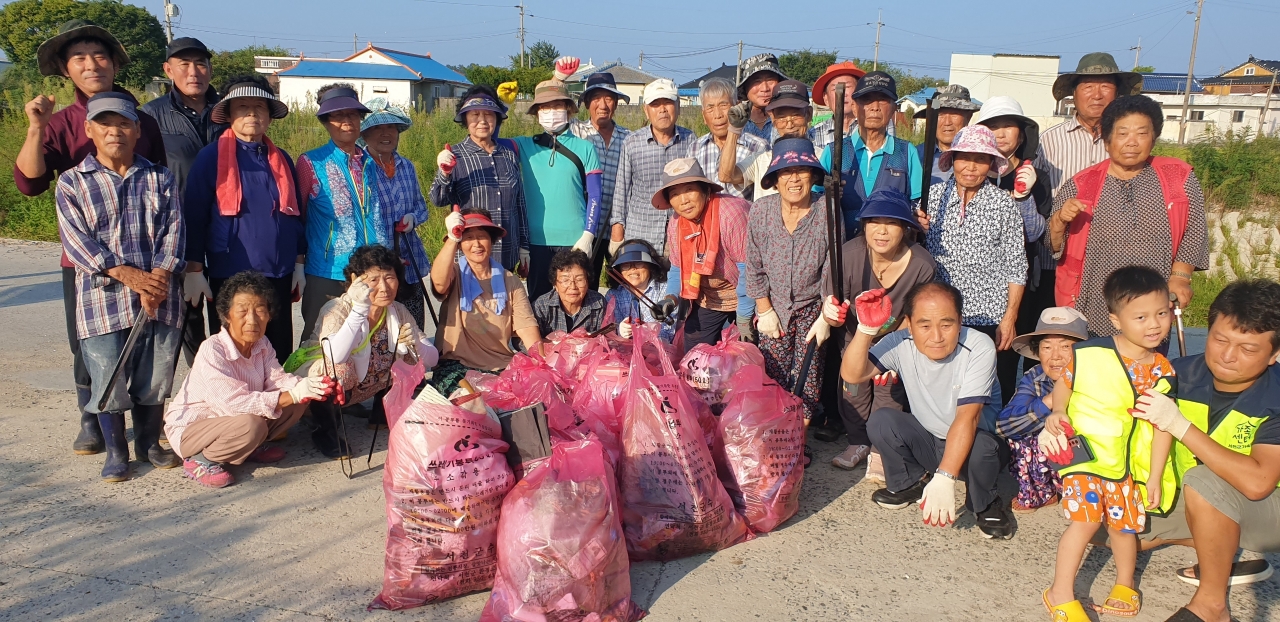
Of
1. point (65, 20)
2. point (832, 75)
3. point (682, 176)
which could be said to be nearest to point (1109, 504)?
point (682, 176)

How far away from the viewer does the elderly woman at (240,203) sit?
13.1 feet

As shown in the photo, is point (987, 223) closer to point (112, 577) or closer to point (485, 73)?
point (112, 577)

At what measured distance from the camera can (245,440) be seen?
12.0 feet

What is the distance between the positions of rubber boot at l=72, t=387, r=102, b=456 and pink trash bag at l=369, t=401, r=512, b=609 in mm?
2209

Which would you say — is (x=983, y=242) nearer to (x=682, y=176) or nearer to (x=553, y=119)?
(x=682, y=176)

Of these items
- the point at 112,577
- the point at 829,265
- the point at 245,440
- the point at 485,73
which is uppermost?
the point at 485,73

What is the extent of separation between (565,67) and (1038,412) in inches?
132

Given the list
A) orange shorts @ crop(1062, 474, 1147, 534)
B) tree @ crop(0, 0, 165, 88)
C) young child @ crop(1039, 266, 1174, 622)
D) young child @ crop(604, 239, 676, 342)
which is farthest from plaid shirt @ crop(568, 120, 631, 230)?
tree @ crop(0, 0, 165, 88)

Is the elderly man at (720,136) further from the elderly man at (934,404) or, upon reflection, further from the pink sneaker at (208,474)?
the pink sneaker at (208,474)

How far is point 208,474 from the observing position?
3.67m

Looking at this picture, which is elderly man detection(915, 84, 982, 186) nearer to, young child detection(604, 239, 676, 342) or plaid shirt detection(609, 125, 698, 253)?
plaid shirt detection(609, 125, 698, 253)

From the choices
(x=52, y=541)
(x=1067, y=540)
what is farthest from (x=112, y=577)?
(x=1067, y=540)

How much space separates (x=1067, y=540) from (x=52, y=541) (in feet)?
12.2

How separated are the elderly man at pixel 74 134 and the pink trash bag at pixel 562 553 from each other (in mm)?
2525
